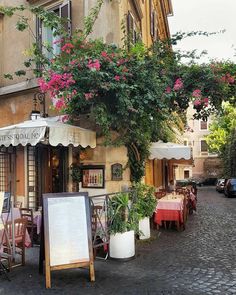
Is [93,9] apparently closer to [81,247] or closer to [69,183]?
[69,183]

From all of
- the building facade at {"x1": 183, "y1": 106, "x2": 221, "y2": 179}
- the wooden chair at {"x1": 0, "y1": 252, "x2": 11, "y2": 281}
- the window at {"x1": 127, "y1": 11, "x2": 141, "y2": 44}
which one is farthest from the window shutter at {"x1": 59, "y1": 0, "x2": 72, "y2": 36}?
the building facade at {"x1": 183, "y1": 106, "x2": 221, "y2": 179}

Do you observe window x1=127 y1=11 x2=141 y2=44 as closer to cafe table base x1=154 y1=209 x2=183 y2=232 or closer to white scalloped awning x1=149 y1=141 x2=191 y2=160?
white scalloped awning x1=149 y1=141 x2=191 y2=160

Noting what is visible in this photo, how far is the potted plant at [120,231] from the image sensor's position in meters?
7.43

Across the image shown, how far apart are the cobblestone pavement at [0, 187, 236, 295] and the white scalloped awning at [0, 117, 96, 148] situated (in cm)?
246

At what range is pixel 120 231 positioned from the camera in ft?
24.5

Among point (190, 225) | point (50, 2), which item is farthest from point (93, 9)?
point (190, 225)

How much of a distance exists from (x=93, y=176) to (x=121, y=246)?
2.64 metres

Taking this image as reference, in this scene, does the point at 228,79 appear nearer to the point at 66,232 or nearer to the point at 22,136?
the point at 22,136

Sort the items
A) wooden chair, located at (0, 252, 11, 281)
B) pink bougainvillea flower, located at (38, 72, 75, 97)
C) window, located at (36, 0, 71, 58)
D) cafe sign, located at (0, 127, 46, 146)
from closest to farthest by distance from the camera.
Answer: wooden chair, located at (0, 252, 11, 281)
pink bougainvillea flower, located at (38, 72, 75, 97)
cafe sign, located at (0, 127, 46, 146)
window, located at (36, 0, 71, 58)

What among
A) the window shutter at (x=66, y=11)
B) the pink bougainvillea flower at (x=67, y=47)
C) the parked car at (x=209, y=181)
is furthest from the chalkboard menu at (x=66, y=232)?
the parked car at (x=209, y=181)

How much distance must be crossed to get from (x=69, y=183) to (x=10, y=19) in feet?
19.5

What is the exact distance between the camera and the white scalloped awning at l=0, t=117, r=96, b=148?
778 cm

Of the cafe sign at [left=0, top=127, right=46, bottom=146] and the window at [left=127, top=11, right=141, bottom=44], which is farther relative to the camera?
the window at [left=127, top=11, right=141, bottom=44]

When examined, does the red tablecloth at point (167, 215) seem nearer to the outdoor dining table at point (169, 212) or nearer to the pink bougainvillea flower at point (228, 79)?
the outdoor dining table at point (169, 212)
